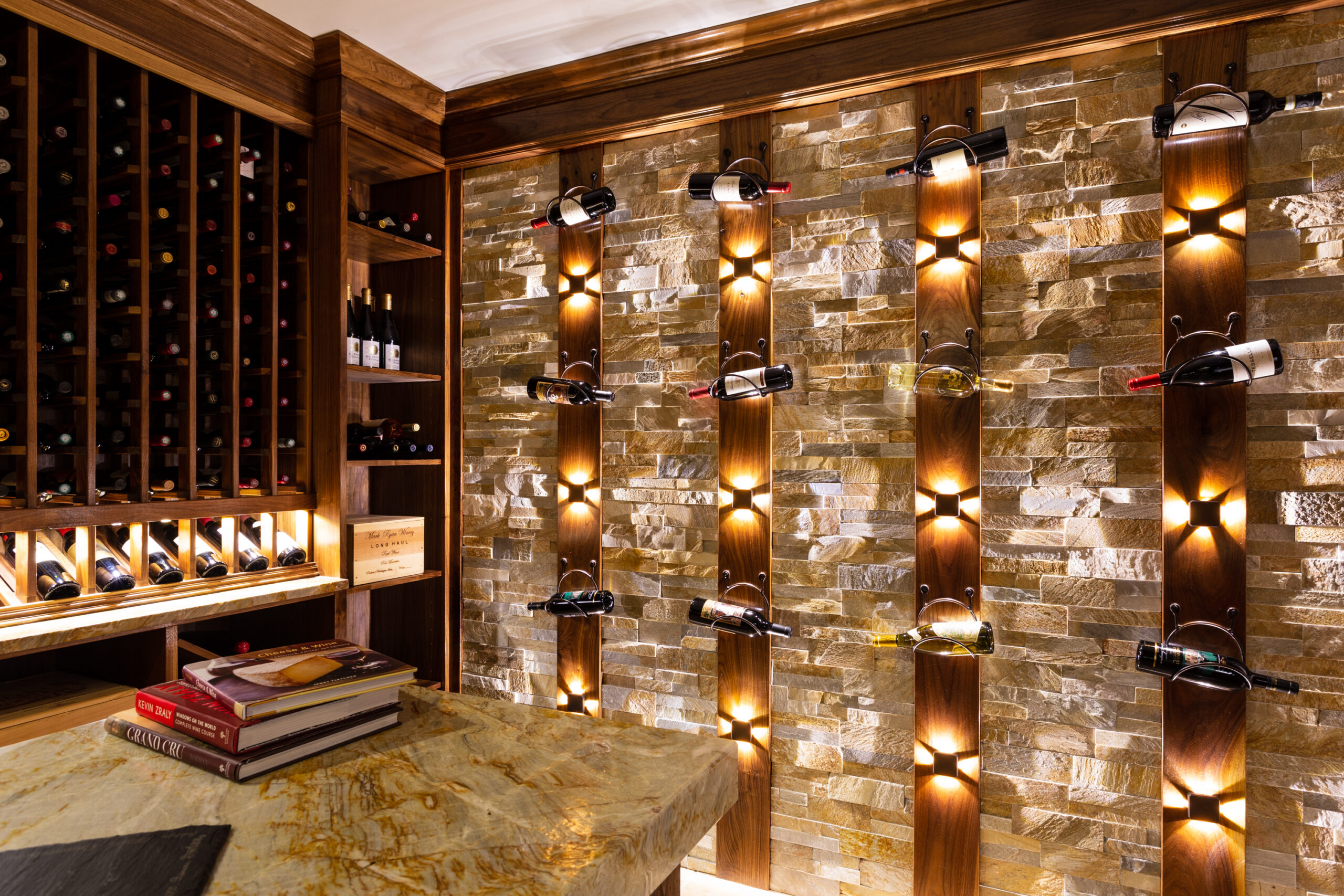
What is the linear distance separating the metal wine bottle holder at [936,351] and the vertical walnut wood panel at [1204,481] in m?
0.55

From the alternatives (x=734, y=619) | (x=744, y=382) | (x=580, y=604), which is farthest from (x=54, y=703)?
(x=744, y=382)

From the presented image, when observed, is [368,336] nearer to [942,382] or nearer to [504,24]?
[504,24]

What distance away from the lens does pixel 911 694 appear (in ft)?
8.27

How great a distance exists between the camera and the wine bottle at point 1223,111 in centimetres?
202

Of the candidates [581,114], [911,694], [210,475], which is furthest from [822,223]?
[210,475]

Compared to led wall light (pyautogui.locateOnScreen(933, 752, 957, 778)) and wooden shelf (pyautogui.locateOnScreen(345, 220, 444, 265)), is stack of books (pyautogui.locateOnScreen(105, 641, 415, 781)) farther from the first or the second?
wooden shelf (pyautogui.locateOnScreen(345, 220, 444, 265))

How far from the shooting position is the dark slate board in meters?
0.69

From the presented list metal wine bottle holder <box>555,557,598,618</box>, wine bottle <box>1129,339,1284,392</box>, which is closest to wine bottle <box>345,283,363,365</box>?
metal wine bottle holder <box>555,557,598,618</box>

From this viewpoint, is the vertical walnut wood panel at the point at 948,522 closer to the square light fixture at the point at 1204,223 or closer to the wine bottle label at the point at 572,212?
the square light fixture at the point at 1204,223

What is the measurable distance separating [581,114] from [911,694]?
2625mm

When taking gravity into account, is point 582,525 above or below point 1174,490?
below

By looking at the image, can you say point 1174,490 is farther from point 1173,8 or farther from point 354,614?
point 354,614

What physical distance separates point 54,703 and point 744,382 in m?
2.39

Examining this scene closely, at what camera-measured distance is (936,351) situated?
2.49 metres
